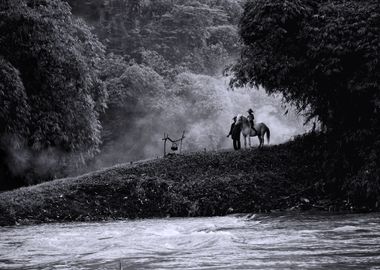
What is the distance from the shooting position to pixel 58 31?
79.5 ft

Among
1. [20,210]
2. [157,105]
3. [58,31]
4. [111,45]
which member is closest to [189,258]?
[20,210]

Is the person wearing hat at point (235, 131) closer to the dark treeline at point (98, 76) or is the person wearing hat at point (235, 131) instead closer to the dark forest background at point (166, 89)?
the dark forest background at point (166, 89)

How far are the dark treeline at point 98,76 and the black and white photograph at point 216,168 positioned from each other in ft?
0.25

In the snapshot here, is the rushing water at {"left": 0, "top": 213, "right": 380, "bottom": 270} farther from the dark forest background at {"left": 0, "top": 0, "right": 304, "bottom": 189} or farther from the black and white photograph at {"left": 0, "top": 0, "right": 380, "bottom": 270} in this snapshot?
the dark forest background at {"left": 0, "top": 0, "right": 304, "bottom": 189}

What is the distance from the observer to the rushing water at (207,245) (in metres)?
8.80

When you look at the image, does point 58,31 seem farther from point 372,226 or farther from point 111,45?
point 111,45

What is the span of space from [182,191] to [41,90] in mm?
7386

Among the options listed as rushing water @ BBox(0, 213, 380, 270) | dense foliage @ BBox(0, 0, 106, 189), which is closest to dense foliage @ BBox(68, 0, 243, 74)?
dense foliage @ BBox(0, 0, 106, 189)

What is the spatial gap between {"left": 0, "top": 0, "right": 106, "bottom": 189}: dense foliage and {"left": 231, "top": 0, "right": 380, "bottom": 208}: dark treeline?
259 inches

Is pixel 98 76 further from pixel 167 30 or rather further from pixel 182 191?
pixel 167 30

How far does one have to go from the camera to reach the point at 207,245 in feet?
35.4

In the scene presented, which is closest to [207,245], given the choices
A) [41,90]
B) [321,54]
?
[321,54]

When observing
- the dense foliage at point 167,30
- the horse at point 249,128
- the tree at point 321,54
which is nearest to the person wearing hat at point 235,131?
the horse at point 249,128

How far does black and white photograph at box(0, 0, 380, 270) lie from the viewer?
10.4 m
